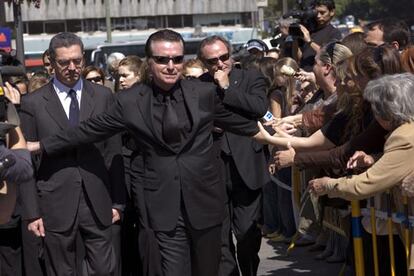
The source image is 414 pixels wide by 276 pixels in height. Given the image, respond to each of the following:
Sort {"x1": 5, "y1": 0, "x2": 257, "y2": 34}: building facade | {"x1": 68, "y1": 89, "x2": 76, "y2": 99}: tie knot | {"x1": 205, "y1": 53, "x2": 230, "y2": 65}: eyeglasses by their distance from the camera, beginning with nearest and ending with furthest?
{"x1": 68, "y1": 89, "x2": 76, "y2": 99}: tie knot → {"x1": 205, "y1": 53, "x2": 230, "y2": 65}: eyeglasses → {"x1": 5, "y1": 0, "x2": 257, "y2": 34}: building facade

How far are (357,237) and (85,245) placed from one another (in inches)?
72.9

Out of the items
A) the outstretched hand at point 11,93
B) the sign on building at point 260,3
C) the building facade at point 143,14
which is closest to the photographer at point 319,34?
the outstretched hand at point 11,93

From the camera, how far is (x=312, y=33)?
1077 centimetres

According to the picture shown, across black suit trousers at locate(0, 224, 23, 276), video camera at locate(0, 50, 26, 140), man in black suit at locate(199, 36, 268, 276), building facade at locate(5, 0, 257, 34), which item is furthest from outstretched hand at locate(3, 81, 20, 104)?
building facade at locate(5, 0, 257, 34)

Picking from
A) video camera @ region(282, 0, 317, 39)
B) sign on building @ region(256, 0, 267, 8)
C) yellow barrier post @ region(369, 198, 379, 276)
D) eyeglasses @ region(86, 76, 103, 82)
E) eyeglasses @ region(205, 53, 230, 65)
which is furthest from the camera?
sign on building @ region(256, 0, 267, 8)


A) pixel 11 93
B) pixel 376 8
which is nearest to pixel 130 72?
pixel 11 93

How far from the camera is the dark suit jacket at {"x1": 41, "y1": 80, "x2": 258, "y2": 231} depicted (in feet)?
19.6

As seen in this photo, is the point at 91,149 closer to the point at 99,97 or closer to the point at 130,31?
the point at 99,97

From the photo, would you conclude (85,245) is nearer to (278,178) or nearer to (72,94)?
(72,94)

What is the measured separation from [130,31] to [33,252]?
6595 centimetres

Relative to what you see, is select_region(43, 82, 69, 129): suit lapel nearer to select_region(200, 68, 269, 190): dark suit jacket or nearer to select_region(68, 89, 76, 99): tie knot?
select_region(68, 89, 76, 99): tie knot

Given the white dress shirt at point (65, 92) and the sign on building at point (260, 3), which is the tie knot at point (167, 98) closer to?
the white dress shirt at point (65, 92)

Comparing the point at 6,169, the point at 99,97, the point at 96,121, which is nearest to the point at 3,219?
the point at 6,169

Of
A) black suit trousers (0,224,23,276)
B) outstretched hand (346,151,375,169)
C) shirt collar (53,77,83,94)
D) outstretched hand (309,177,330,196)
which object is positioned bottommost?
black suit trousers (0,224,23,276)
